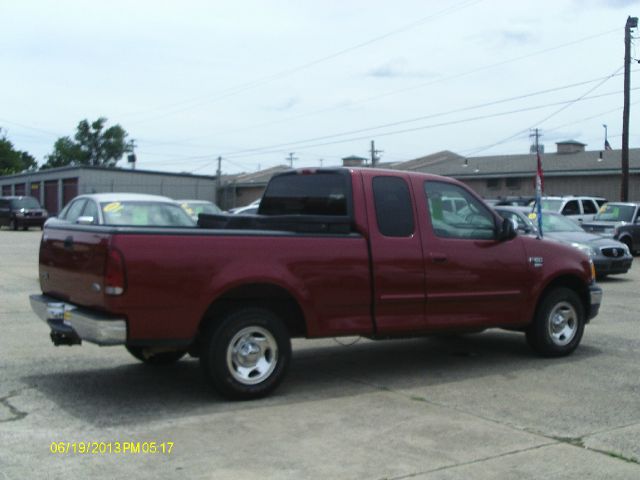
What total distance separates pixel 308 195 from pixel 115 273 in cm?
246

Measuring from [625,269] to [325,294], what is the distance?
12.0 metres

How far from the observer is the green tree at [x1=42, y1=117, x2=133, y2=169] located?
10106 centimetres

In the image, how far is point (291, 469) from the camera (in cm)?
509

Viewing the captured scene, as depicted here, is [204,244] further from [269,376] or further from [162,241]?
[269,376]

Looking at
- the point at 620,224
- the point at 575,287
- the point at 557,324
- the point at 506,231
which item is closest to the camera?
the point at 506,231

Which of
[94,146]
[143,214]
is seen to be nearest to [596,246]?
[143,214]

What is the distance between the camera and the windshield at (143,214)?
13945 mm

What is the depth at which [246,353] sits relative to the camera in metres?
6.68

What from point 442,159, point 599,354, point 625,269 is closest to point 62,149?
point 442,159

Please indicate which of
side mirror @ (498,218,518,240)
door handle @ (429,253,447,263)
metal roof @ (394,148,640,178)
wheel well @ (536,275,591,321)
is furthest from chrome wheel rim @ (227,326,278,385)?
metal roof @ (394,148,640,178)

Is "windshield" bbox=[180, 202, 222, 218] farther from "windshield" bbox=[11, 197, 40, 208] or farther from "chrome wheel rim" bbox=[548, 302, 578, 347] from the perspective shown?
"windshield" bbox=[11, 197, 40, 208]

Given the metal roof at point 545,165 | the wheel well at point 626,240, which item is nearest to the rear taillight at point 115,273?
the wheel well at point 626,240

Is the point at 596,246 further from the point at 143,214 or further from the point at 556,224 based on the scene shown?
the point at 143,214

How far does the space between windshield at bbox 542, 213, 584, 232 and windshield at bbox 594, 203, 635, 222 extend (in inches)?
253
